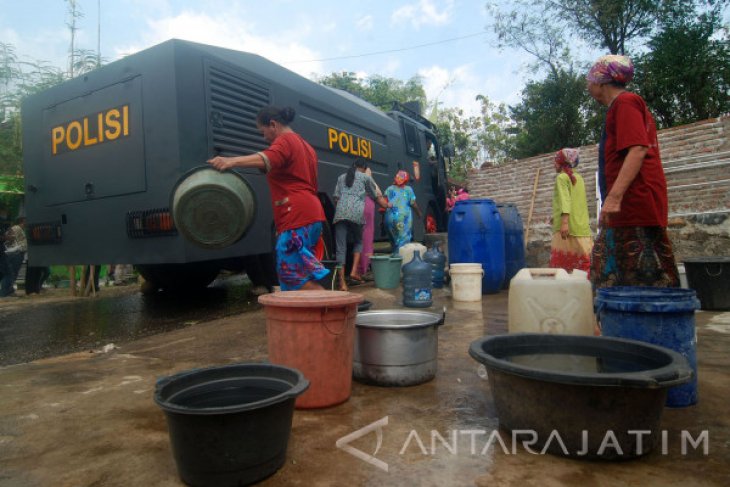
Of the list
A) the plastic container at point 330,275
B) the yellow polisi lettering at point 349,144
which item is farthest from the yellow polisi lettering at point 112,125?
the yellow polisi lettering at point 349,144

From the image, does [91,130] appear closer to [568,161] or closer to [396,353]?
[396,353]

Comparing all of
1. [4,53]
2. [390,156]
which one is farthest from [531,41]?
[4,53]

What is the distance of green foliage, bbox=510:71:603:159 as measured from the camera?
16547 mm

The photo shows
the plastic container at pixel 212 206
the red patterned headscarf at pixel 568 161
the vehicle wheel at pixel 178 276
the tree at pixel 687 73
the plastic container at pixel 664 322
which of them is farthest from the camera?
the tree at pixel 687 73

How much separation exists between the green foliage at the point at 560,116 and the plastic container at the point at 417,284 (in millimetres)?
Result: 14262

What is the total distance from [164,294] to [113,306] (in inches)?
39.2

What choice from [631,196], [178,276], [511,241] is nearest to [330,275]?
[631,196]

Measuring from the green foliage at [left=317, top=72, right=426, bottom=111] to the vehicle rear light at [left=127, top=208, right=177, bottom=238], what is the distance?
22.1m

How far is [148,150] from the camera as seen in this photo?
4.02m

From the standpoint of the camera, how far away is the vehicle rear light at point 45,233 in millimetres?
4676

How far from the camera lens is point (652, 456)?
4.92 ft

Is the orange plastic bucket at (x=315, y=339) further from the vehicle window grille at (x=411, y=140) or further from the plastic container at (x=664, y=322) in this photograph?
the vehicle window grille at (x=411, y=140)

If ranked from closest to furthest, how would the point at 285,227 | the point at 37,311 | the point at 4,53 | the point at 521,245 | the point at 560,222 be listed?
the point at 285,227, the point at 560,222, the point at 37,311, the point at 521,245, the point at 4,53

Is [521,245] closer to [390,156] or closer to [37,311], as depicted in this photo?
[390,156]
